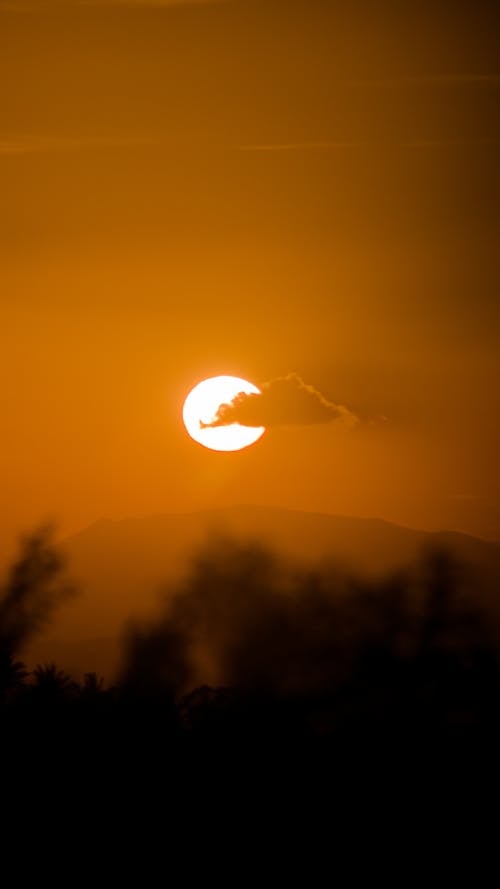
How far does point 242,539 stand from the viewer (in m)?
78.7

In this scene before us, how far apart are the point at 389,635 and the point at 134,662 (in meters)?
15.6

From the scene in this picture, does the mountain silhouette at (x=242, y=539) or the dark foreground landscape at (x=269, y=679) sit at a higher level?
the mountain silhouette at (x=242, y=539)

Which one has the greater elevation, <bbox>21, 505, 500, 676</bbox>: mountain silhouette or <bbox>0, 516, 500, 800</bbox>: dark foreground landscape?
<bbox>21, 505, 500, 676</bbox>: mountain silhouette

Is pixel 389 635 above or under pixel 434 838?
above

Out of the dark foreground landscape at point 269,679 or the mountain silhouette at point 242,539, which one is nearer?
the dark foreground landscape at point 269,679

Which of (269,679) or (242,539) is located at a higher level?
(242,539)

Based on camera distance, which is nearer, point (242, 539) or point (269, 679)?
point (269, 679)

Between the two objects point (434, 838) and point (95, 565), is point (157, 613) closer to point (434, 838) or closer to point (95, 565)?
point (95, 565)

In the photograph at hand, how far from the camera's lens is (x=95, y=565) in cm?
10588

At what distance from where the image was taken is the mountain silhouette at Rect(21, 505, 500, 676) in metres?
77.4

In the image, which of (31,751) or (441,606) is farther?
(441,606)

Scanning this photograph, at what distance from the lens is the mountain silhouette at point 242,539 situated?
7738 centimetres

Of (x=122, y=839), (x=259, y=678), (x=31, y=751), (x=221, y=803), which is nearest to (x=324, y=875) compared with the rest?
(x=221, y=803)

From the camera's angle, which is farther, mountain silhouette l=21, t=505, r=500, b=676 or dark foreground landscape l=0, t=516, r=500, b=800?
mountain silhouette l=21, t=505, r=500, b=676
